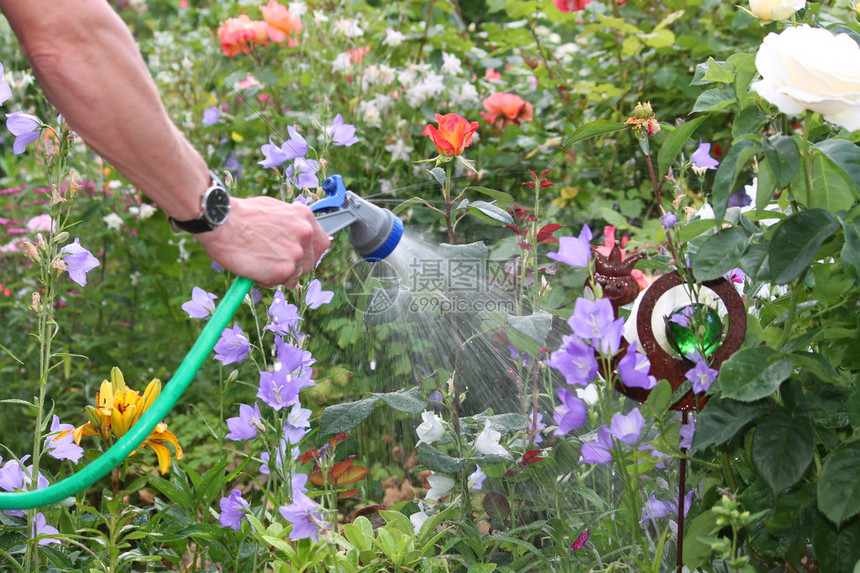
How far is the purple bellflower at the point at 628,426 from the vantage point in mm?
984

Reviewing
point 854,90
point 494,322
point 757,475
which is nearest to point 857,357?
point 757,475

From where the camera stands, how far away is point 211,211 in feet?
3.45

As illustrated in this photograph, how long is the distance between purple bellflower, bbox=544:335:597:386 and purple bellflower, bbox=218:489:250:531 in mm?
599

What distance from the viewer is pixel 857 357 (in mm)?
1069

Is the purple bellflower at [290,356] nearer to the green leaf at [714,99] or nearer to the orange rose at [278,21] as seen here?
the green leaf at [714,99]

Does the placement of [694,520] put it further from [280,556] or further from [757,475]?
[280,556]

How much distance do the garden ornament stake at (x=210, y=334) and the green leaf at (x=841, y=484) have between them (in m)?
0.68

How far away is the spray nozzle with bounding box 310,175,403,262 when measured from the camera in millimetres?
1210

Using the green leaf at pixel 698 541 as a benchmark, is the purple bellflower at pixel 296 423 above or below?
below

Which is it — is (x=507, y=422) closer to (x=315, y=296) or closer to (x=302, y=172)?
(x=315, y=296)

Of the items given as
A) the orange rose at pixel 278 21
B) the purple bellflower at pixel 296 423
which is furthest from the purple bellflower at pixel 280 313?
the orange rose at pixel 278 21

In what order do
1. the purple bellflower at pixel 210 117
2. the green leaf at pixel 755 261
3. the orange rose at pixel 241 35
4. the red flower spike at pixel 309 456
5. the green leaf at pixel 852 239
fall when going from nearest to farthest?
the green leaf at pixel 852 239 → the green leaf at pixel 755 261 → the red flower spike at pixel 309 456 → the purple bellflower at pixel 210 117 → the orange rose at pixel 241 35

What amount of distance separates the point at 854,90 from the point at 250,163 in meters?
2.52

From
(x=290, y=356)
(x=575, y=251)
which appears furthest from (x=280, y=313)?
(x=575, y=251)
